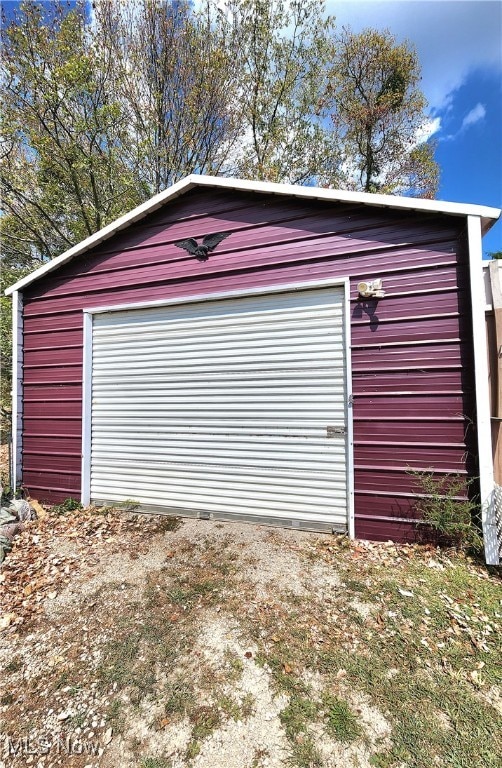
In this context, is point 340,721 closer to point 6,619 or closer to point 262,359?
point 6,619

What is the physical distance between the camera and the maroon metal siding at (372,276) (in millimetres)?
3477

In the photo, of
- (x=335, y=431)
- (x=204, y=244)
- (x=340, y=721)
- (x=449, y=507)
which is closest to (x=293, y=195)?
(x=204, y=244)

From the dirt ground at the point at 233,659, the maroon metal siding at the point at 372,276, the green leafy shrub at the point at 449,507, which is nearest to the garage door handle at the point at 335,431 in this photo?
the maroon metal siding at the point at 372,276

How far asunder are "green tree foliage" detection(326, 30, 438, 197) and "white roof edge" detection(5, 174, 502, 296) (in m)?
10.3

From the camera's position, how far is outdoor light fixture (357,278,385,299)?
11.8 ft

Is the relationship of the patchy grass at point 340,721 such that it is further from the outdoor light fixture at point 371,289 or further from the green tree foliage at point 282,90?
the green tree foliage at point 282,90

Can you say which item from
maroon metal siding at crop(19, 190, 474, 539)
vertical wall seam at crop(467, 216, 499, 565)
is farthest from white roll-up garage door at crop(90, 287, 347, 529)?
vertical wall seam at crop(467, 216, 499, 565)

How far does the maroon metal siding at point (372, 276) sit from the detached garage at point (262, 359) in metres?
0.02

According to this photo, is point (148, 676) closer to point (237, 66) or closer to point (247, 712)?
point (247, 712)

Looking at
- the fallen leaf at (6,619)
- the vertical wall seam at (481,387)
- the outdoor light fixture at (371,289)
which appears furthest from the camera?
the outdoor light fixture at (371,289)

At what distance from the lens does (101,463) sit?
4957 mm

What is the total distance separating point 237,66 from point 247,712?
14.8 m

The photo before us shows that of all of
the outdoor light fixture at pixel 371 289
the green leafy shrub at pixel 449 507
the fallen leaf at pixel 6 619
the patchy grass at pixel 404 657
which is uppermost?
the outdoor light fixture at pixel 371 289

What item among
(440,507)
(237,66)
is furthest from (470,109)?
(440,507)
